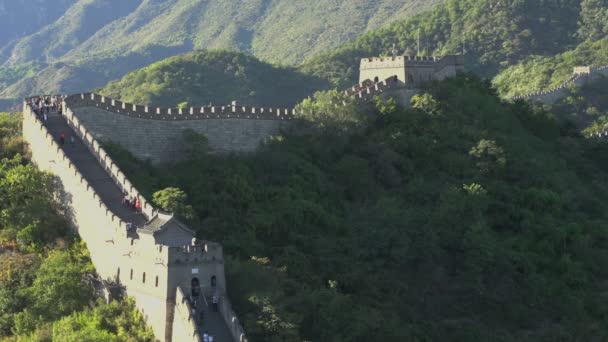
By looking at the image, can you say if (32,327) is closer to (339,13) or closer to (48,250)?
(48,250)

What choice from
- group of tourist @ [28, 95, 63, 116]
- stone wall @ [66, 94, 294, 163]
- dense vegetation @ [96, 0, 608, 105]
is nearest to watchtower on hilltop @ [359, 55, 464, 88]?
stone wall @ [66, 94, 294, 163]

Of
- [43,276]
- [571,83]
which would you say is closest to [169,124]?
[43,276]

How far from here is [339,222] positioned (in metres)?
55.9

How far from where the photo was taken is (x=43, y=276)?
4506 centimetres

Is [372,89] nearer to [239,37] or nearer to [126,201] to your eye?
→ [126,201]

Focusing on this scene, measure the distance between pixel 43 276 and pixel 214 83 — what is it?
6603cm

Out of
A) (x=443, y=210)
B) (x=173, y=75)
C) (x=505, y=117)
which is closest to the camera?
(x=443, y=210)

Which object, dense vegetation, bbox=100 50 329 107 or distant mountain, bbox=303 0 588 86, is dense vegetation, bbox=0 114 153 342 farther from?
distant mountain, bbox=303 0 588 86

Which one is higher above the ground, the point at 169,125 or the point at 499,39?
the point at 499,39

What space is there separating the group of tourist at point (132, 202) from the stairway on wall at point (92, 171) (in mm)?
146

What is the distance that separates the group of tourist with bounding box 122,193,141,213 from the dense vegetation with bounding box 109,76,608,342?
5.85ft

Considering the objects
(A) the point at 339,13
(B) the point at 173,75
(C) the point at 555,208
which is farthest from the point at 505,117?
(A) the point at 339,13

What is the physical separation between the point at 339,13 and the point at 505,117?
327 feet

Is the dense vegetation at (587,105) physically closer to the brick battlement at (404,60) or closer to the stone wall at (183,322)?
the brick battlement at (404,60)
